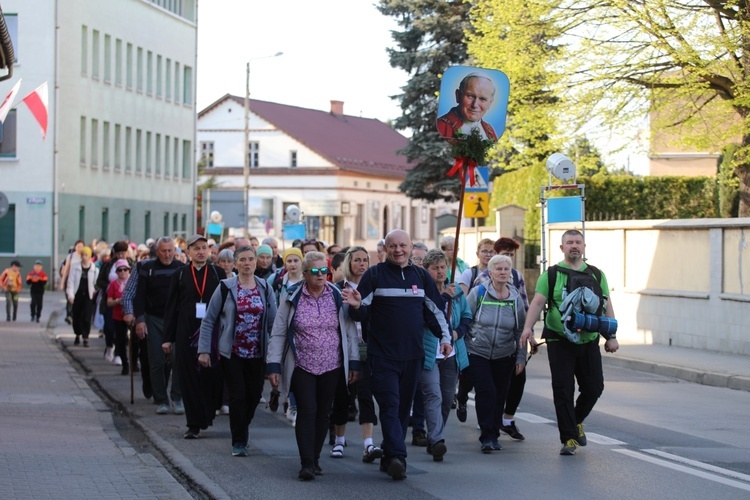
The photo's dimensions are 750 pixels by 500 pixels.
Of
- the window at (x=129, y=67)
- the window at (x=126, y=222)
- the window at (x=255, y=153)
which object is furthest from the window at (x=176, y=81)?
the window at (x=255, y=153)

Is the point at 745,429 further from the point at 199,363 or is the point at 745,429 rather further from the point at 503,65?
the point at 503,65

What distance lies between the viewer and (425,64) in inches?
1855

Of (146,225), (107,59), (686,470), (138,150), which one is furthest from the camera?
(146,225)

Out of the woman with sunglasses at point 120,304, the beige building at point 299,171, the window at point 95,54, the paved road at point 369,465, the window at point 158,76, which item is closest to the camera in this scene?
the paved road at point 369,465

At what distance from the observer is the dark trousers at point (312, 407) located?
1022 cm

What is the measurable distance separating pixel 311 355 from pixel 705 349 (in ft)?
47.6

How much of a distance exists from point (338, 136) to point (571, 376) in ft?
293

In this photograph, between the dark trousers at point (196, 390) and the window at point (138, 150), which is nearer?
the dark trousers at point (196, 390)

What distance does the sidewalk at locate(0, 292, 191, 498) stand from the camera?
9.54 meters

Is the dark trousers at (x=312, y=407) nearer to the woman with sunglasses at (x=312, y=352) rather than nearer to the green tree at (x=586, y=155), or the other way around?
the woman with sunglasses at (x=312, y=352)

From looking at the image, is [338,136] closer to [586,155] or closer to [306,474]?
[586,155]

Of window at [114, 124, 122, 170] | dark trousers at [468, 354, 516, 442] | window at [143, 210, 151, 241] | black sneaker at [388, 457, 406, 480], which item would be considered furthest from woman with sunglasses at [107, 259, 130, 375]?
window at [143, 210, 151, 241]

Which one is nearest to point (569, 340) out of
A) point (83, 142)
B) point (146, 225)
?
point (83, 142)

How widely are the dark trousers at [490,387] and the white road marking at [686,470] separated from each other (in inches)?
40.6
